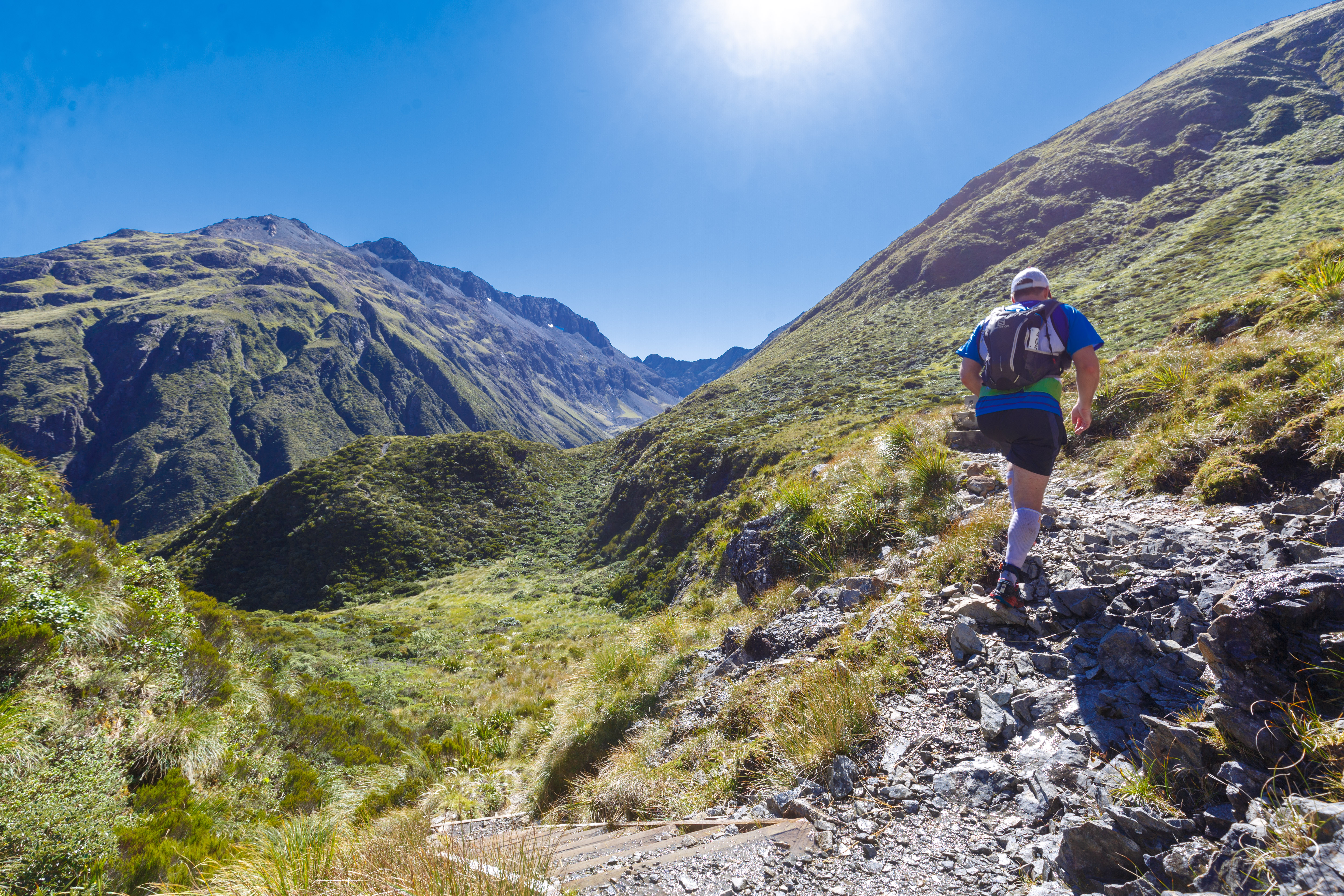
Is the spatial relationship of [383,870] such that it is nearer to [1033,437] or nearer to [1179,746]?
[1179,746]

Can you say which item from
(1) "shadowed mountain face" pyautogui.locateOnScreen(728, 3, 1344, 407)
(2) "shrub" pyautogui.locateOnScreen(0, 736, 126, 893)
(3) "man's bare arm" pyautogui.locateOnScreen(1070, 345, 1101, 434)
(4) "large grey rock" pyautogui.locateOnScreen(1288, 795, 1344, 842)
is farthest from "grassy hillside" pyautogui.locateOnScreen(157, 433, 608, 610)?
(4) "large grey rock" pyautogui.locateOnScreen(1288, 795, 1344, 842)

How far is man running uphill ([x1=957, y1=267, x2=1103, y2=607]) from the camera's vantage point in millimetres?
3924

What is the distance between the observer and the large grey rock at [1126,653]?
2949mm

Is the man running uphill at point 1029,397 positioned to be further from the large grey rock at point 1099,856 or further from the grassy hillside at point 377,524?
the grassy hillside at point 377,524

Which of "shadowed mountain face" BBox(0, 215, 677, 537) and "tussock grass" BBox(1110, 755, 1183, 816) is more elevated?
"shadowed mountain face" BBox(0, 215, 677, 537)

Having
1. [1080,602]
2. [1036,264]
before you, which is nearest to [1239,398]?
[1080,602]

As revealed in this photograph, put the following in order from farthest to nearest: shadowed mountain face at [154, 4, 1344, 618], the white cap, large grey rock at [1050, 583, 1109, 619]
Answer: shadowed mountain face at [154, 4, 1344, 618] < the white cap < large grey rock at [1050, 583, 1109, 619]

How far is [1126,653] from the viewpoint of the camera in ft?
9.98

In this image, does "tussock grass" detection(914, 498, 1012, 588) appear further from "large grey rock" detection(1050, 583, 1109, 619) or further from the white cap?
the white cap

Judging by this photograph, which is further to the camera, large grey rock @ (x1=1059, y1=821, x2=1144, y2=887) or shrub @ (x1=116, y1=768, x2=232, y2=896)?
shrub @ (x1=116, y1=768, x2=232, y2=896)

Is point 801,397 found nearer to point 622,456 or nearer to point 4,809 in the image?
point 622,456

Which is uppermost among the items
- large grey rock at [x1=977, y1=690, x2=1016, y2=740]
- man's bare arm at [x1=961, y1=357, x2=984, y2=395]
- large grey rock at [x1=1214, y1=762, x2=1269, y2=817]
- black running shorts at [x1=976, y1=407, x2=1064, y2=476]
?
man's bare arm at [x1=961, y1=357, x2=984, y2=395]

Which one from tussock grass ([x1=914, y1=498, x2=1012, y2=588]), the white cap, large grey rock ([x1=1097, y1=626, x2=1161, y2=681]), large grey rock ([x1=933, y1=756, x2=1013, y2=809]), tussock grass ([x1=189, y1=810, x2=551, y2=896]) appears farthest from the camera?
tussock grass ([x1=914, y1=498, x2=1012, y2=588])

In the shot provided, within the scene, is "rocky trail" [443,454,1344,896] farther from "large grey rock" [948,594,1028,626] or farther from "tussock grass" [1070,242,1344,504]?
"tussock grass" [1070,242,1344,504]
